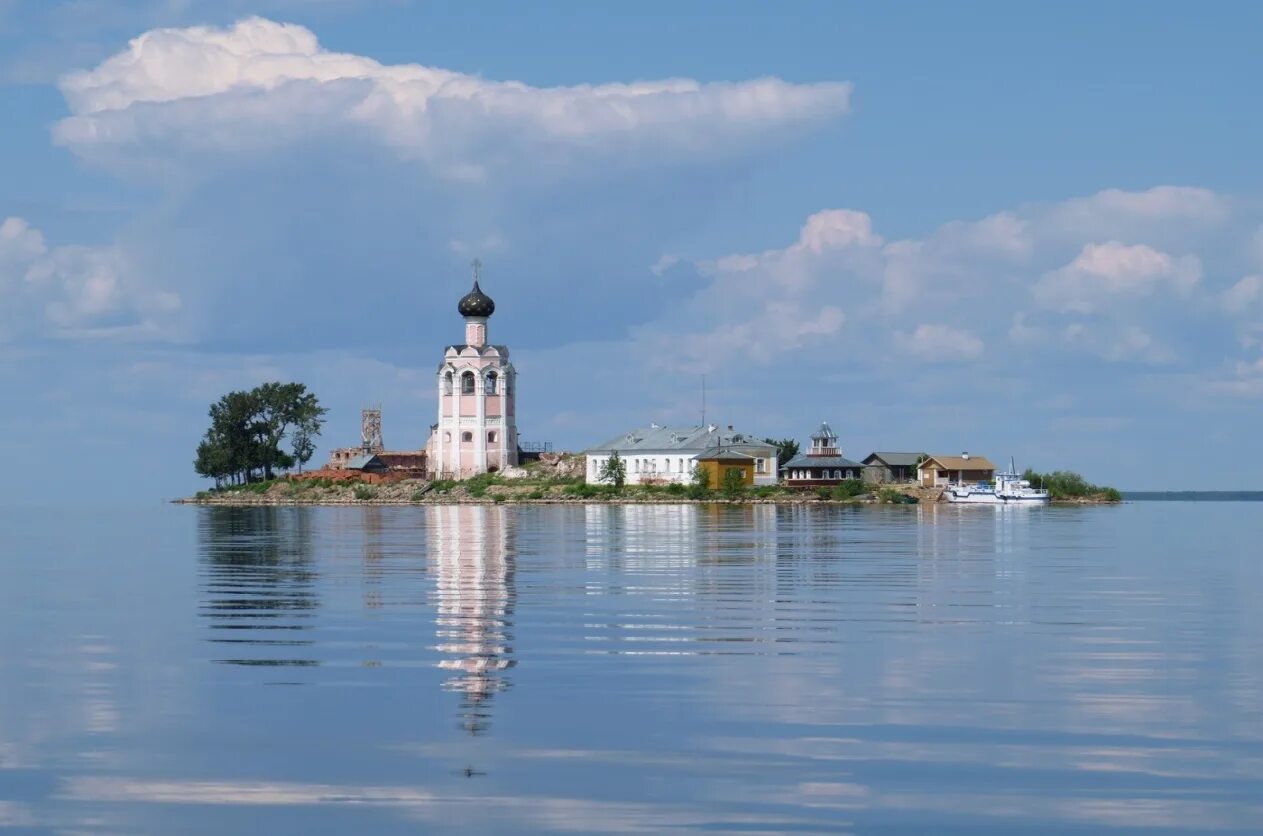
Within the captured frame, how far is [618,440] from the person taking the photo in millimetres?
121875

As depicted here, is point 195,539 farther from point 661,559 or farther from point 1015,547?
point 1015,547

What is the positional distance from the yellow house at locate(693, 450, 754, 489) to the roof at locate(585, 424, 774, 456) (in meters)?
2.01

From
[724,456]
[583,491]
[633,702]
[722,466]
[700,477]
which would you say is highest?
[724,456]

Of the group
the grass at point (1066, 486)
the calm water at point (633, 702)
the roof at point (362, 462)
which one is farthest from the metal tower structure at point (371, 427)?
the calm water at point (633, 702)

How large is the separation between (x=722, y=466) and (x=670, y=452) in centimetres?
570

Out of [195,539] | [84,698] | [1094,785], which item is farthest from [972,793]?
[195,539]

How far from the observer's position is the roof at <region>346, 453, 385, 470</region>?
12775cm

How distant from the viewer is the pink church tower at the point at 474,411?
12362cm

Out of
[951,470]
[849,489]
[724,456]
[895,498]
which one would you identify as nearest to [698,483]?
[724,456]

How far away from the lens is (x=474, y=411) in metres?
124

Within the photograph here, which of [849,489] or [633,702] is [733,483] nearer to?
[849,489]

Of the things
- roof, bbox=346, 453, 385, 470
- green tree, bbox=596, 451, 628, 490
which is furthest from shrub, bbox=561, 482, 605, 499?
roof, bbox=346, 453, 385, 470

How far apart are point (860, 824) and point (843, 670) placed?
7444 millimetres

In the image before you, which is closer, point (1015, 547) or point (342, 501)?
point (1015, 547)
